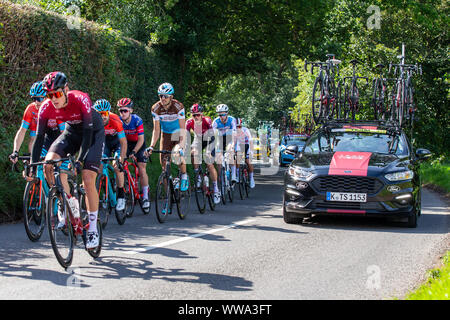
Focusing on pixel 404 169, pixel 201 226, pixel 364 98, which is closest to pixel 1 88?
pixel 201 226

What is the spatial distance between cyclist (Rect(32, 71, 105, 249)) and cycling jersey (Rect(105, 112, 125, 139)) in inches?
101

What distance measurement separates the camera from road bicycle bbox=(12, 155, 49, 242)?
8.54 meters

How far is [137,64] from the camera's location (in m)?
20.8

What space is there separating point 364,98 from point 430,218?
16263 millimetres

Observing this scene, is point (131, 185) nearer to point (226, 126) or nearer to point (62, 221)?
point (226, 126)

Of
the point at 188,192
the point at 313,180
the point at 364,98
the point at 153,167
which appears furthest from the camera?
the point at 364,98

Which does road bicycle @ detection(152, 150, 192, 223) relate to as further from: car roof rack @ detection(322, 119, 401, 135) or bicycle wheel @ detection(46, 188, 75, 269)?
bicycle wheel @ detection(46, 188, 75, 269)

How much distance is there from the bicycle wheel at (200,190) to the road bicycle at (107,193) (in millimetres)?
1867

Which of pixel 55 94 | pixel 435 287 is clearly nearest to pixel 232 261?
pixel 435 287

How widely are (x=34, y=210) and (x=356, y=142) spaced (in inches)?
231

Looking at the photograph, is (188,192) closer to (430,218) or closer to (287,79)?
(430,218)

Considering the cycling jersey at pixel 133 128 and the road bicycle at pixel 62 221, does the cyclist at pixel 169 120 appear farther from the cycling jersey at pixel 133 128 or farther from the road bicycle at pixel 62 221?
the road bicycle at pixel 62 221

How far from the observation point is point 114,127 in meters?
10.3
